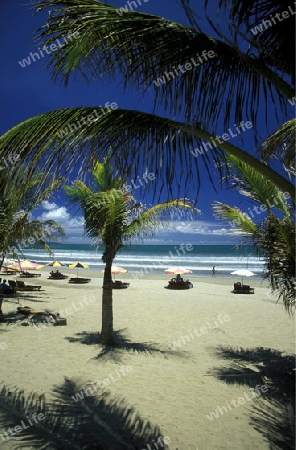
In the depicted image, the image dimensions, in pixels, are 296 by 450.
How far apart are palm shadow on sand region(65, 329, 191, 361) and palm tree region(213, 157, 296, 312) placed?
3.70 m

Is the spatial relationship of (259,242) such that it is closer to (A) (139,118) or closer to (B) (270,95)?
(B) (270,95)

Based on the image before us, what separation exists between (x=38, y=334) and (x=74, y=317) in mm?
2899

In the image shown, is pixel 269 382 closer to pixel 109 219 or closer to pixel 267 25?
pixel 109 219

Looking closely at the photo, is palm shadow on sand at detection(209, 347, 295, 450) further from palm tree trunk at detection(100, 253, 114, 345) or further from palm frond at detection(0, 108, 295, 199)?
palm frond at detection(0, 108, 295, 199)

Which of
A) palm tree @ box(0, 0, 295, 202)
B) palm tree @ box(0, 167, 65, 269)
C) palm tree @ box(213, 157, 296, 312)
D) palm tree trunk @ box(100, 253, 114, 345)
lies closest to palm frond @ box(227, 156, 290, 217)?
palm tree @ box(213, 157, 296, 312)

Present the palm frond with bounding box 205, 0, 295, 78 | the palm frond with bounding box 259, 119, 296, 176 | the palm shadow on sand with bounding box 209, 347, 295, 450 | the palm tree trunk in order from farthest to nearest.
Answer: the palm tree trunk, the palm shadow on sand with bounding box 209, 347, 295, 450, the palm frond with bounding box 259, 119, 296, 176, the palm frond with bounding box 205, 0, 295, 78

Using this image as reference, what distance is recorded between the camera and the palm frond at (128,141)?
8.02 ft

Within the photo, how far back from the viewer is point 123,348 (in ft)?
28.1

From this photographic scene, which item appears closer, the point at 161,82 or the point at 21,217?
the point at 161,82

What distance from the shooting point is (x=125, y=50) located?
8.49ft

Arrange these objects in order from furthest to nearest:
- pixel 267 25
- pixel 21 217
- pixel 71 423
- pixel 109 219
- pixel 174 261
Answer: pixel 174 261 → pixel 21 217 → pixel 109 219 → pixel 71 423 → pixel 267 25

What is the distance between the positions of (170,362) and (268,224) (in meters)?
4.33

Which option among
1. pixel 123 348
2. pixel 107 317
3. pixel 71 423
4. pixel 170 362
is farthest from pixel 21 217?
pixel 71 423

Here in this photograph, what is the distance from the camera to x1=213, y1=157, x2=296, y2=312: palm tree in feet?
16.9
